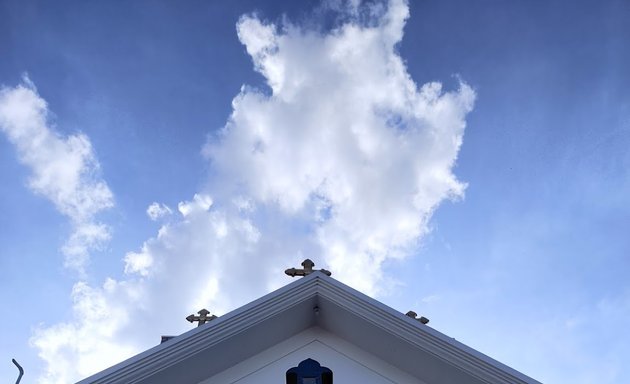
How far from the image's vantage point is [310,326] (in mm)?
7062

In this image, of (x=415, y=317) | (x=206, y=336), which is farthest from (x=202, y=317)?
(x=415, y=317)

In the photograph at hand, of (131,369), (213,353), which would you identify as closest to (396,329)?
(213,353)

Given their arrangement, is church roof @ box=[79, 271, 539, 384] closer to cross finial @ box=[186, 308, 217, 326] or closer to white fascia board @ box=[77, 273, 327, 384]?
white fascia board @ box=[77, 273, 327, 384]

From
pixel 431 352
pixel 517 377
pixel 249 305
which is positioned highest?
pixel 249 305

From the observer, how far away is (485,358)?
581 centimetres

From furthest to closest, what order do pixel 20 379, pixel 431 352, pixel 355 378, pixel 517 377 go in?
pixel 355 378 → pixel 431 352 → pixel 517 377 → pixel 20 379

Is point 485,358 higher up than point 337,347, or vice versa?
point 337,347

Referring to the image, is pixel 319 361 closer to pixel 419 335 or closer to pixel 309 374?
pixel 309 374

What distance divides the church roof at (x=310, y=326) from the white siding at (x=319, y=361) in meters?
0.08

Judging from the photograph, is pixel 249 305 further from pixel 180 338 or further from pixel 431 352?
pixel 431 352

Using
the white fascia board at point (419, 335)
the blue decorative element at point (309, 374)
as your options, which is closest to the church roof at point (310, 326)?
the white fascia board at point (419, 335)

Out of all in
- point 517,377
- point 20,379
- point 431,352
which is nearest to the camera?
point 20,379

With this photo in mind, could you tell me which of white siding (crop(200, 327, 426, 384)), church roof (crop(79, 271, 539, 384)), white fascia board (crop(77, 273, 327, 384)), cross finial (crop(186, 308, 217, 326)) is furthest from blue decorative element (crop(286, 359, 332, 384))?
cross finial (crop(186, 308, 217, 326))

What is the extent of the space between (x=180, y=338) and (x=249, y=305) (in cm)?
92
